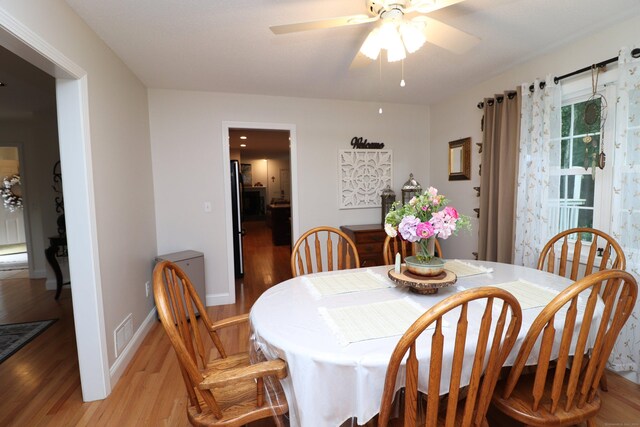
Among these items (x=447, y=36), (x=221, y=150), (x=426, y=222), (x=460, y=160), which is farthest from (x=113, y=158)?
(x=460, y=160)

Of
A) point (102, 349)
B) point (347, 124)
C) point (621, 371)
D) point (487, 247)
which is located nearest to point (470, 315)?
point (621, 371)

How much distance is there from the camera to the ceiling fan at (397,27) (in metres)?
1.41

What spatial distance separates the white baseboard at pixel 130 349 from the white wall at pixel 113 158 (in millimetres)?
56

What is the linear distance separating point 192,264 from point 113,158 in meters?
1.21

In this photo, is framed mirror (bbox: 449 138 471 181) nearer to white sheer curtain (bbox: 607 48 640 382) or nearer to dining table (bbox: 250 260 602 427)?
white sheer curtain (bbox: 607 48 640 382)

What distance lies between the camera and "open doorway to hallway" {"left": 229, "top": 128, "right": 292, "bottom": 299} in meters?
4.21

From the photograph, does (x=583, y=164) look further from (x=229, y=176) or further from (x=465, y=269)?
(x=229, y=176)

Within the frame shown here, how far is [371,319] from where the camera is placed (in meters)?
1.25

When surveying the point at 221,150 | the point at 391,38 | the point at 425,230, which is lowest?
the point at 425,230

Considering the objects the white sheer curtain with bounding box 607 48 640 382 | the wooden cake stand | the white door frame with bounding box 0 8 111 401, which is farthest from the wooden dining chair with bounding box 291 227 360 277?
the white sheer curtain with bounding box 607 48 640 382

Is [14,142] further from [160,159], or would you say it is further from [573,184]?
[573,184]

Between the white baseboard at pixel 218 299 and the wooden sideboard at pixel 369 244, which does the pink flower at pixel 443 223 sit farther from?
the white baseboard at pixel 218 299

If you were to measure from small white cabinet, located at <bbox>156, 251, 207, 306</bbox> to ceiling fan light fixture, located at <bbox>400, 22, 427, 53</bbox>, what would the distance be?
8.28ft

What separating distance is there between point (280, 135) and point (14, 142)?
13.1ft
